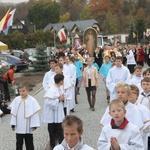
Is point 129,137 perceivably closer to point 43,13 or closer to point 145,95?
point 145,95

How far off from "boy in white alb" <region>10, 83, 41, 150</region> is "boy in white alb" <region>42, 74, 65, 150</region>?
588 mm

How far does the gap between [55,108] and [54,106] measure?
0.06 metres

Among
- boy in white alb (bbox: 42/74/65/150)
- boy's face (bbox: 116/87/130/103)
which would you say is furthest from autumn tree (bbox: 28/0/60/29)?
boy's face (bbox: 116/87/130/103)

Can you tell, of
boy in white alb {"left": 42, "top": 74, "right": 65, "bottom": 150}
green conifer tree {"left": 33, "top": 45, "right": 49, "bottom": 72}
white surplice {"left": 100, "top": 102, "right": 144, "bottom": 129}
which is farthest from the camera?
green conifer tree {"left": 33, "top": 45, "right": 49, "bottom": 72}

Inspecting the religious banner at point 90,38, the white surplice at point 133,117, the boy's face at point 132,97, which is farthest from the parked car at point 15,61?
the white surplice at point 133,117

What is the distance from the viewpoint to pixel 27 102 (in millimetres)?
7141

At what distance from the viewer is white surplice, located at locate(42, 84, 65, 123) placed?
7645 millimetres

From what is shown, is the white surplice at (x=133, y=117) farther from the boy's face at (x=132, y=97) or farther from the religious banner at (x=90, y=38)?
the religious banner at (x=90, y=38)

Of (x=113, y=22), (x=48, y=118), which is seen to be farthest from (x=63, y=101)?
(x=113, y=22)

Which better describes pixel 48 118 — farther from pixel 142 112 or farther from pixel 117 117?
pixel 117 117

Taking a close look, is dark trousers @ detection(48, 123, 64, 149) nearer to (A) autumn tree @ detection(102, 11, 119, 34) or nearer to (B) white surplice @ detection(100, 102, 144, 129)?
(B) white surplice @ detection(100, 102, 144, 129)

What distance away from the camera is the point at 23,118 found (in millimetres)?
7047

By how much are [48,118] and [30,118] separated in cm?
70

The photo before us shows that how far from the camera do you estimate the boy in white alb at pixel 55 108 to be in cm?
764
